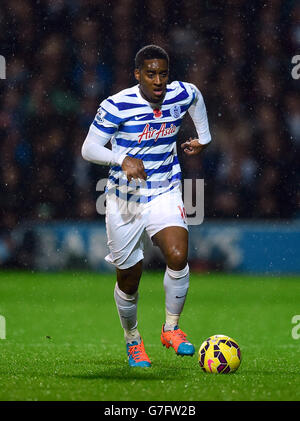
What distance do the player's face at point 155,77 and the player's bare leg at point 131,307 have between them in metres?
0.96

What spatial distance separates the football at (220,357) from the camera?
4.82 meters

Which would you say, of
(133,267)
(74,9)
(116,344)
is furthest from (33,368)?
(74,9)

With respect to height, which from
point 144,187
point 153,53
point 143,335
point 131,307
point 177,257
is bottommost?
point 143,335

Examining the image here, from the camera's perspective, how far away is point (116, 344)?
684cm

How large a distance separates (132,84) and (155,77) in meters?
8.12

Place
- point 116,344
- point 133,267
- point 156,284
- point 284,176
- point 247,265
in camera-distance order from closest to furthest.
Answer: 1. point 133,267
2. point 116,344
3. point 156,284
4. point 247,265
5. point 284,176

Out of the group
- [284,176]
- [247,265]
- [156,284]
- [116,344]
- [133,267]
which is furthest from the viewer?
[284,176]

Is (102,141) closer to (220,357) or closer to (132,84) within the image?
(220,357)

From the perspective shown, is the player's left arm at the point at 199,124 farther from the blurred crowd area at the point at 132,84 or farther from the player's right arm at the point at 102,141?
the blurred crowd area at the point at 132,84

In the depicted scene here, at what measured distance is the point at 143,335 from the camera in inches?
295

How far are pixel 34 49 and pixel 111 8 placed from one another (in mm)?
1326

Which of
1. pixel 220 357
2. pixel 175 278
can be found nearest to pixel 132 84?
pixel 175 278

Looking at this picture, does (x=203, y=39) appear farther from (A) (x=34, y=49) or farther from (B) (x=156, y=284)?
(B) (x=156, y=284)

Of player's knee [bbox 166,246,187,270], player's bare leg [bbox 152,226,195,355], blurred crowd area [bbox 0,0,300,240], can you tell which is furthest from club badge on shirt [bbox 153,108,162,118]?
blurred crowd area [bbox 0,0,300,240]
